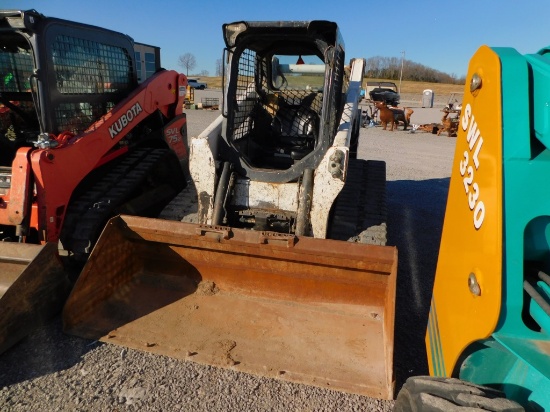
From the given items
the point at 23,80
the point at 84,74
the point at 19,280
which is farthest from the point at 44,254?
the point at 23,80

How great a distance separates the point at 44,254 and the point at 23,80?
2479mm

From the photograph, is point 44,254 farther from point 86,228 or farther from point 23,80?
point 23,80

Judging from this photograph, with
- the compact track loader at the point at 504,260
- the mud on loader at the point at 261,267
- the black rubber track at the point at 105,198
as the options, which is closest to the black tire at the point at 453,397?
the compact track loader at the point at 504,260

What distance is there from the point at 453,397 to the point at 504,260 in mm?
500

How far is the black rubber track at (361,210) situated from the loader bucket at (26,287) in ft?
7.07

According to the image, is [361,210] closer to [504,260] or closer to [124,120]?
[504,260]

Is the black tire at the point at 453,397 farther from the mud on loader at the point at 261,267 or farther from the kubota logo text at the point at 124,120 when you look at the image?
the kubota logo text at the point at 124,120

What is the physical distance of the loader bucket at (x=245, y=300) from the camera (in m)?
2.61

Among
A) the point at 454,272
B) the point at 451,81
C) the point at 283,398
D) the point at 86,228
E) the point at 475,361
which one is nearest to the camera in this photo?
the point at 475,361

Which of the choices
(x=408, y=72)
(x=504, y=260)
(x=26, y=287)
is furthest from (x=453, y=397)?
(x=408, y=72)

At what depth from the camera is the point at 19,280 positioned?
2684 millimetres

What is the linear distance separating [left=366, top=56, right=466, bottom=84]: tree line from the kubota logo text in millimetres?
63168

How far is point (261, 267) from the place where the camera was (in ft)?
10.2

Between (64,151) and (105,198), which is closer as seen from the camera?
(64,151)
